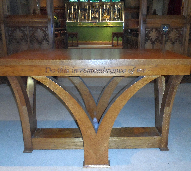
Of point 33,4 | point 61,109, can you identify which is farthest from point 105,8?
point 61,109

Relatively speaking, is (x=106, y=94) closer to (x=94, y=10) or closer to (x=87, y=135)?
(x=87, y=135)

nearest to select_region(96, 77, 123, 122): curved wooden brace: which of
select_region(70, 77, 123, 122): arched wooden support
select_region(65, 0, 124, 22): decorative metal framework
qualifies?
select_region(70, 77, 123, 122): arched wooden support

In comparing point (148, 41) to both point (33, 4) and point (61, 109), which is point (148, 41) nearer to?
point (61, 109)

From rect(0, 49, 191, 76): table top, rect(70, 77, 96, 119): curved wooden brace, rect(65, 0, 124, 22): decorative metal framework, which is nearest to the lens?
rect(0, 49, 191, 76): table top

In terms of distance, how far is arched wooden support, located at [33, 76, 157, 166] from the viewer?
137cm

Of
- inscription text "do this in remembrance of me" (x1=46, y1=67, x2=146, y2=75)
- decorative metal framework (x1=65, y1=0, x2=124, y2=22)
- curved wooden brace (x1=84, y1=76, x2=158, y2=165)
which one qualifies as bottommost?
curved wooden brace (x1=84, y1=76, x2=158, y2=165)

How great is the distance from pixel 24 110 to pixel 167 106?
105cm

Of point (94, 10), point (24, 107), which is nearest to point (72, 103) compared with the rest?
point (24, 107)

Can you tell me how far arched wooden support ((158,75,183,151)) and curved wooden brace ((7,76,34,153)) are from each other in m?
1.02

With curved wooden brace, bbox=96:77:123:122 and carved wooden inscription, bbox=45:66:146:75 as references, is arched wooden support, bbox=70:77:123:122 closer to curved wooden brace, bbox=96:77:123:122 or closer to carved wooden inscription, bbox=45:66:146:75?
curved wooden brace, bbox=96:77:123:122

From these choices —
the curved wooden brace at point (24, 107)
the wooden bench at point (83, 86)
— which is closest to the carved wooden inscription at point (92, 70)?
the wooden bench at point (83, 86)

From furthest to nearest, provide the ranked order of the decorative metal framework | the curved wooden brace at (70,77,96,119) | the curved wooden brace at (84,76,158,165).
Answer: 1. the decorative metal framework
2. the curved wooden brace at (70,77,96,119)
3. the curved wooden brace at (84,76,158,165)

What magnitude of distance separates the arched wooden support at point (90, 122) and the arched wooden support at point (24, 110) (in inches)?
7.9

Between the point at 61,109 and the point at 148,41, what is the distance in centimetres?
197
